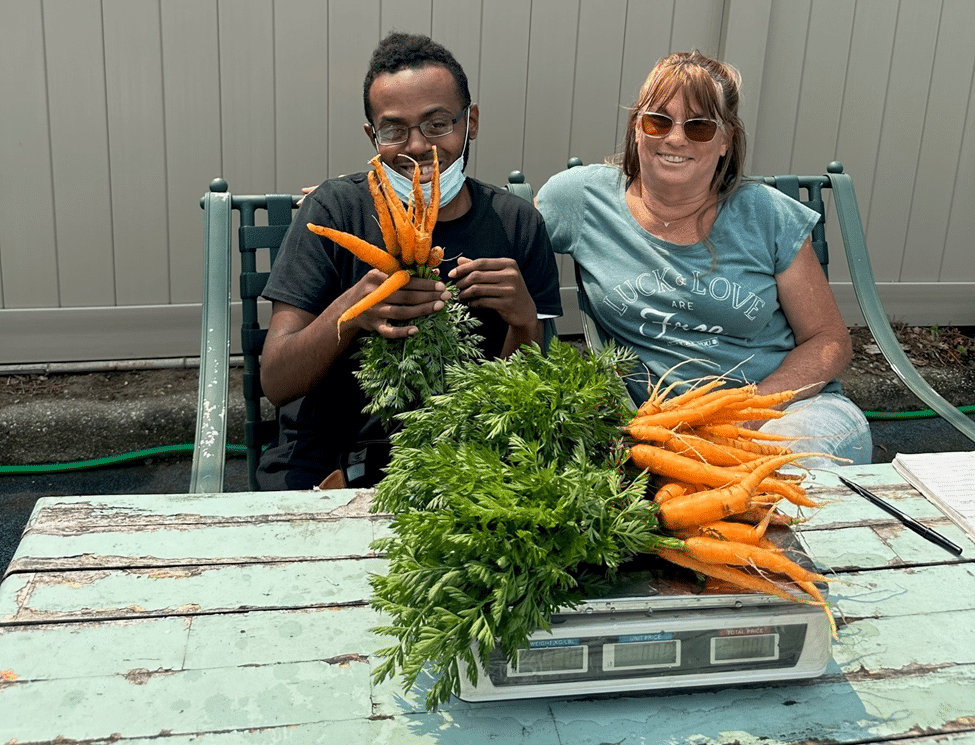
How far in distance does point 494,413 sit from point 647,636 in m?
0.37

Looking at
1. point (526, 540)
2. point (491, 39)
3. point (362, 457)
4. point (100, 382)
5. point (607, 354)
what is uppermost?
point (491, 39)

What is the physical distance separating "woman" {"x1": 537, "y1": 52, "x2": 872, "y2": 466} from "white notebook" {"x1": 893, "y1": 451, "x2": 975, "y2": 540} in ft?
1.62

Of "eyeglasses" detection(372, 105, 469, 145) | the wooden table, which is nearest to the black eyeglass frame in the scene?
"eyeglasses" detection(372, 105, 469, 145)

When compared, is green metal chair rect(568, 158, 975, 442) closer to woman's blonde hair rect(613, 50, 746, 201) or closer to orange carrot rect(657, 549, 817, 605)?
woman's blonde hair rect(613, 50, 746, 201)

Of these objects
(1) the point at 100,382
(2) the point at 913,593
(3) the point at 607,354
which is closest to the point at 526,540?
(3) the point at 607,354

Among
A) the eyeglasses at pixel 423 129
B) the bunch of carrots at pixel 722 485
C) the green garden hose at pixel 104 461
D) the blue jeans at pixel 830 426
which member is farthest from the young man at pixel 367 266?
the green garden hose at pixel 104 461

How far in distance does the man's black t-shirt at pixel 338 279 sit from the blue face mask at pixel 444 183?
0.07 meters

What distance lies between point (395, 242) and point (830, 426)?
1256 mm

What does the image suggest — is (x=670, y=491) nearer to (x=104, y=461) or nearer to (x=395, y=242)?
(x=395, y=242)

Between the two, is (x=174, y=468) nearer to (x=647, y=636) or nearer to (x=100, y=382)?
(x=100, y=382)

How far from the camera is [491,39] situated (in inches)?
162

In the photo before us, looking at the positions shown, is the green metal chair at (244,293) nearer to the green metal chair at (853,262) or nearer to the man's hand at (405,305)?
the man's hand at (405,305)

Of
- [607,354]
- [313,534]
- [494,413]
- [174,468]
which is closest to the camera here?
[494,413]

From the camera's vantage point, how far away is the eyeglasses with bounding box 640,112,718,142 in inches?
97.7
